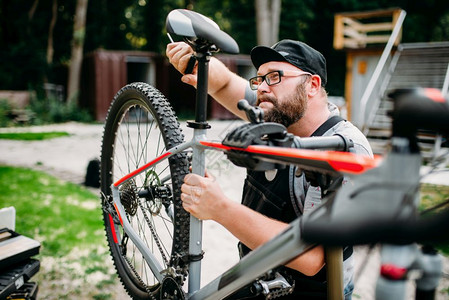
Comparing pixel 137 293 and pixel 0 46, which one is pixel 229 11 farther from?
pixel 137 293

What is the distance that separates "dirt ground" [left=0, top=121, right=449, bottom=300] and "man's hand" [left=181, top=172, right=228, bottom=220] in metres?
0.26

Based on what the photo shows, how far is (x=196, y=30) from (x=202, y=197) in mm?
623

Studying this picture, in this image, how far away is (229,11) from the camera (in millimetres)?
26219

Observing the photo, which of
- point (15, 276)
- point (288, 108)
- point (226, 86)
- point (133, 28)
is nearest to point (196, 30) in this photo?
point (288, 108)

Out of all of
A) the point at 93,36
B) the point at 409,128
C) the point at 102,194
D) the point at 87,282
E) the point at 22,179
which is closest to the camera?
the point at 409,128

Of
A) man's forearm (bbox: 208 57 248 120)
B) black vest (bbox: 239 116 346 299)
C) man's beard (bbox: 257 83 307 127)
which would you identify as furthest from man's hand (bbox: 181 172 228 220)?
man's forearm (bbox: 208 57 248 120)

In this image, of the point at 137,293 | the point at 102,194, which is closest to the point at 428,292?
the point at 137,293

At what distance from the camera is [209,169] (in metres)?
3.45

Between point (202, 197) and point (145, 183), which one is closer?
point (202, 197)

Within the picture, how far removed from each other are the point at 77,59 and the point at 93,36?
4.72 m

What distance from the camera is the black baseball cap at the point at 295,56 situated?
5.94 feet

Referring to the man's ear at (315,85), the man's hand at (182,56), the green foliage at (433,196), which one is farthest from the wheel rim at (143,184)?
the green foliage at (433,196)

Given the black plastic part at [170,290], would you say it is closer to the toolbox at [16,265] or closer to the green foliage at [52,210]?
the toolbox at [16,265]

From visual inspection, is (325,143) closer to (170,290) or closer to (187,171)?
(187,171)
